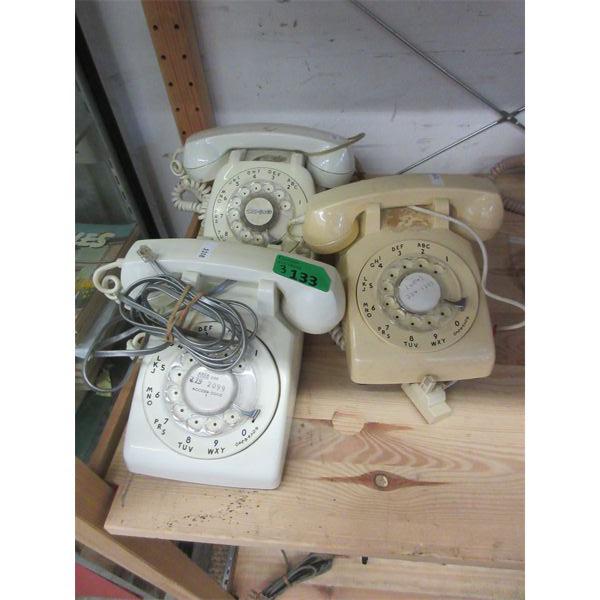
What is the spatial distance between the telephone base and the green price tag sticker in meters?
0.19

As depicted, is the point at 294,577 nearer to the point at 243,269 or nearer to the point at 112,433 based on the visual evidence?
the point at 112,433

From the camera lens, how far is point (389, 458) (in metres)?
0.55

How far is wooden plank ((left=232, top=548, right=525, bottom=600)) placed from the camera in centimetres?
88

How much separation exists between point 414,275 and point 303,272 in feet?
0.49

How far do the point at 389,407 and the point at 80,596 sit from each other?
2.70ft

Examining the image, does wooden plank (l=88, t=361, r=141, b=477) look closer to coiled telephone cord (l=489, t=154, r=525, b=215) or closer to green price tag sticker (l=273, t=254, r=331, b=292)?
green price tag sticker (l=273, t=254, r=331, b=292)

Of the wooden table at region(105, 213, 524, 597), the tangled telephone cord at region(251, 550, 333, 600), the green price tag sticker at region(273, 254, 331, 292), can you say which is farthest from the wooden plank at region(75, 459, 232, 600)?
the green price tag sticker at region(273, 254, 331, 292)

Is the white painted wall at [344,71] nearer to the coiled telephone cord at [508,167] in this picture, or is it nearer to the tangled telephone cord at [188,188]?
the coiled telephone cord at [508,167]

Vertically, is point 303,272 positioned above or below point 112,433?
above

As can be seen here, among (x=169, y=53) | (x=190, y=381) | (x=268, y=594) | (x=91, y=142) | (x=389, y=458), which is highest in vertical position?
(x=169, y=53)

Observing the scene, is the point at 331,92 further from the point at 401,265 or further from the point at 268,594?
the point at 268,594

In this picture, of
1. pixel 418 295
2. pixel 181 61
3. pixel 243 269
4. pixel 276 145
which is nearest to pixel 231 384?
pixel 243 269

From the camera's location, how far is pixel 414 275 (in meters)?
0.55

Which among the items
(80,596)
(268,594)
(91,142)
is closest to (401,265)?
(91,142)
